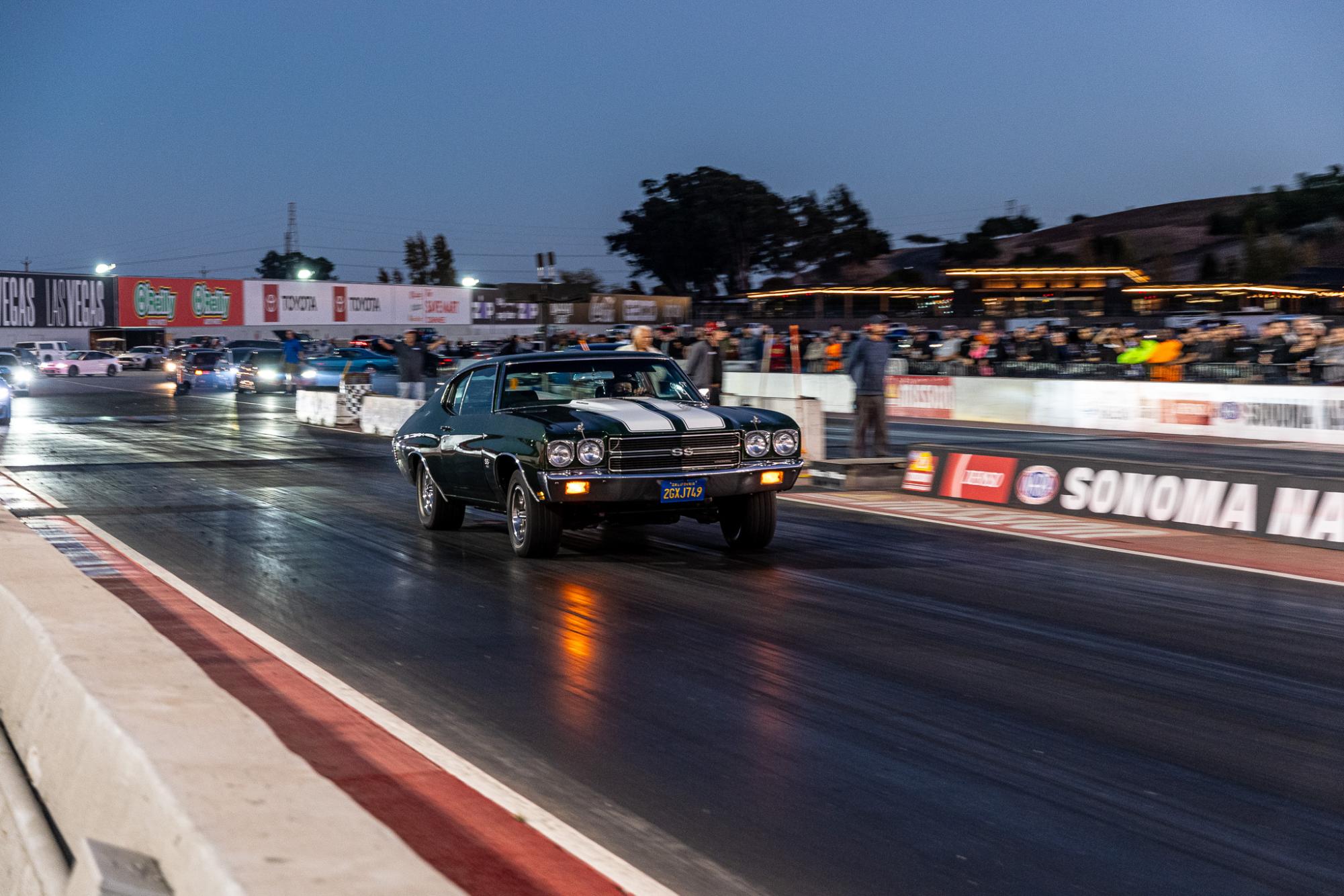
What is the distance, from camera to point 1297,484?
12281 mm

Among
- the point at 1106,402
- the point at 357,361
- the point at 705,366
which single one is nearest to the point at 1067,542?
the point at 705,366

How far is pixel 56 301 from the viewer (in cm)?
7894

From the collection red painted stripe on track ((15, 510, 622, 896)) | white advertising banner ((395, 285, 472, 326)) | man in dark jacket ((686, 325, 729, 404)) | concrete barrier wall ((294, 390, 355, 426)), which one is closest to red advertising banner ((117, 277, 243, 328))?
white advertising banner ((395, 285, 472, 326))

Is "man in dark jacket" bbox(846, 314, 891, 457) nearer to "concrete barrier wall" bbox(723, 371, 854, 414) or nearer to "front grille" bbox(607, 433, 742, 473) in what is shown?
"front grille" bbox(607, 433, 742, 473)

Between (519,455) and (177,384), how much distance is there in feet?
132

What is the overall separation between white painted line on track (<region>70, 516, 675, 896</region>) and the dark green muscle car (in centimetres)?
259

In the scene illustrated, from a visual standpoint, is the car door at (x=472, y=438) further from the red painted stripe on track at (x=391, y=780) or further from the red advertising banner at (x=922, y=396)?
the red advertising banner at (x=922, y=396)

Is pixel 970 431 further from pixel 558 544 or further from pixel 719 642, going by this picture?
pixel 719 642

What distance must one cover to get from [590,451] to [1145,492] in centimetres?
591

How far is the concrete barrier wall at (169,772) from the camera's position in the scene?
10.5 feet

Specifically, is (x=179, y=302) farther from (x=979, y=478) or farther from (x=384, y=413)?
(x=979, y=478)

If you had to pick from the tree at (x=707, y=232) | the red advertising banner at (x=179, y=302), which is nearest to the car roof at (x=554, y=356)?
the red advertising banner at (x=179, y=302)

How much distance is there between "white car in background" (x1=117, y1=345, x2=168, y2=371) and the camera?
74438mm

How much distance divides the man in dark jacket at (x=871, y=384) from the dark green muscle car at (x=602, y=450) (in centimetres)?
648
